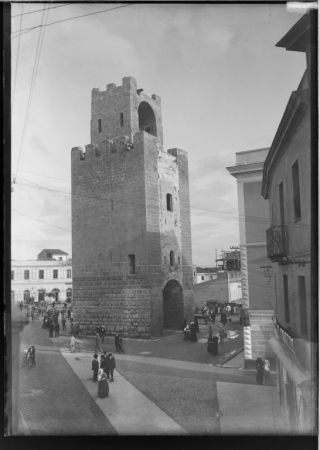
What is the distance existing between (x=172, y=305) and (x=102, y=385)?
4.62 meters

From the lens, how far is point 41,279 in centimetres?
678

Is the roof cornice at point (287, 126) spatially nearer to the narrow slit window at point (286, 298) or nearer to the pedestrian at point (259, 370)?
the narrow slit window at point (286, 298)

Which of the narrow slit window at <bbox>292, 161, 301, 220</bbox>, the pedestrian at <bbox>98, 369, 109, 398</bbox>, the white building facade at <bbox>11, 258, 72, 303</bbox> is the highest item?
the narrow slit window at <bbox>292, 161, 301, 220</bbox>

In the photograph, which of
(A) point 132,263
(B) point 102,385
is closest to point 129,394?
(B) point 102,385

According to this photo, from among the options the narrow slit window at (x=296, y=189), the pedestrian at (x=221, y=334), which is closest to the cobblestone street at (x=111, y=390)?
the pedestrian at (x=221, y=334)

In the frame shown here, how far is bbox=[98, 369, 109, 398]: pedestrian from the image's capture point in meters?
4.86

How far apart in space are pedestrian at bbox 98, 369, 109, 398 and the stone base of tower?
2.01 meters

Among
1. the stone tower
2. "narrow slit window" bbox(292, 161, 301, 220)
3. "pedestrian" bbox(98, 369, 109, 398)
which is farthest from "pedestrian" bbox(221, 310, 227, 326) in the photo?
"narrow slit window" bbox(292, 161, 301, 220)

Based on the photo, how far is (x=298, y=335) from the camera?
439 centimetres

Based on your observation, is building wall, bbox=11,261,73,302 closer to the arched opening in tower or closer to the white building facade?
the white building facade

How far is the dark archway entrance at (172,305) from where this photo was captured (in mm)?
9013

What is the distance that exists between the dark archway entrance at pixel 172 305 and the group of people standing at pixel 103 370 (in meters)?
3.28

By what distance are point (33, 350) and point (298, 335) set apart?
377 cm

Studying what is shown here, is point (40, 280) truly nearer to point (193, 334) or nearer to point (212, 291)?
point (193, 334)
